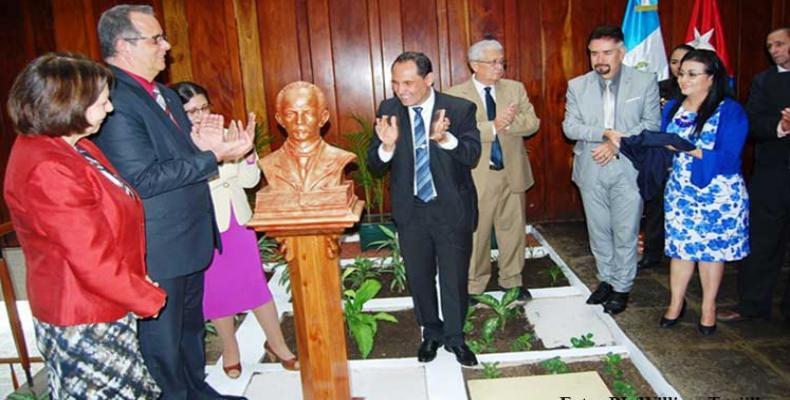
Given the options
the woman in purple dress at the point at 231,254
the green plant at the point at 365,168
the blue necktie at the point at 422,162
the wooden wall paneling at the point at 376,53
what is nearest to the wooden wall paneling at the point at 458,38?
the wooden wall paneling at the point at 376,53

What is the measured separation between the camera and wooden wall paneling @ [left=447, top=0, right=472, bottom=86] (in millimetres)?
5090

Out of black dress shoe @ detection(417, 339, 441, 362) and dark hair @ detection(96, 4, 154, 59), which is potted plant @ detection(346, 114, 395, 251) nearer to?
black dress shoe @ detection(417, 339, 441, 362)

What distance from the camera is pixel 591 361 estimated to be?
2932mm

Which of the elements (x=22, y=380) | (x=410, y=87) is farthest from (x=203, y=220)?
(x=22, y=380)

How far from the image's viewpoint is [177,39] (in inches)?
202

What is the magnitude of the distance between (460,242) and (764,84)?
2.08 metres

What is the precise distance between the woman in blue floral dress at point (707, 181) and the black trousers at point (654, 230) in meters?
1.23

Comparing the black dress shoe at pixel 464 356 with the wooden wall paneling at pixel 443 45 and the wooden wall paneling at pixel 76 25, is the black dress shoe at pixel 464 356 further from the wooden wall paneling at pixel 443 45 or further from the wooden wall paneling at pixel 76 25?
the wooden wall paneling at pixel 76 25

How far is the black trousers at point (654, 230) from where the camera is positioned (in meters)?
4.16

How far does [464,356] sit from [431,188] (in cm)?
91

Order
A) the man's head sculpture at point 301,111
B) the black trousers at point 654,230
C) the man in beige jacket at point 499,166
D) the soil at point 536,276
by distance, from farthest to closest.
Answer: the black trousers at point 654,230 → the soil at point 536,276 → the man in beige jacket at point 499,166 → the man's head sculpture at point 301,111

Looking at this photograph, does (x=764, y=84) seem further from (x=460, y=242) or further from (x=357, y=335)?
(x=357, y=335)

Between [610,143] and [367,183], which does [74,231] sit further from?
[367,183]

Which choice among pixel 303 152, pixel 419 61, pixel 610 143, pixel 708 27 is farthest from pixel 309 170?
pixel 708 27
